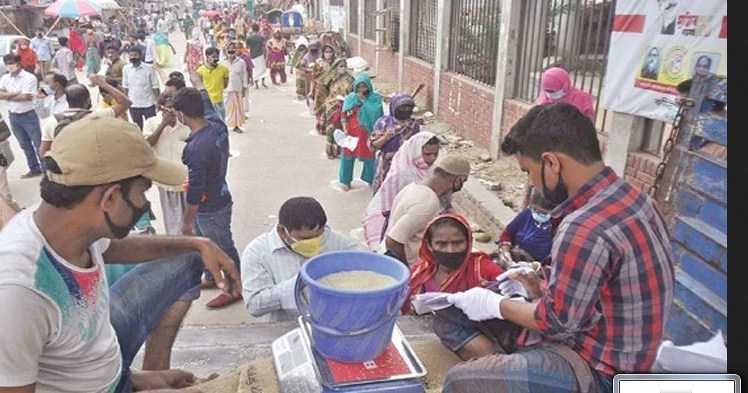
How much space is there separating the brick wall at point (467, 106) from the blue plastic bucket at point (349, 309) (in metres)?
6.43

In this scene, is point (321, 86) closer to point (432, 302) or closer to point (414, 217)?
point (414, 217)

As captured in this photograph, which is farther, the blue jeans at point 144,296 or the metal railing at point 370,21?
the metal railing at point 370,21

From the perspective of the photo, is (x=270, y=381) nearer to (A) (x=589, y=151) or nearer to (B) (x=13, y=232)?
(B) (x=13, y=232)

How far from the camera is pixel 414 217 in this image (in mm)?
3508

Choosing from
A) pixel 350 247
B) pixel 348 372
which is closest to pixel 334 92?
pixel 350 247

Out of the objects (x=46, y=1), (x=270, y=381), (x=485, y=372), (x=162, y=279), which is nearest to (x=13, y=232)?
(x=162, y=279)

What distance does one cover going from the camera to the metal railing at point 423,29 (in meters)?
11.3

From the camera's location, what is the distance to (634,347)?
69.9 inches

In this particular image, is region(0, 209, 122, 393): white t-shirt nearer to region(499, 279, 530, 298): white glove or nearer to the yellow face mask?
the yellow face mask

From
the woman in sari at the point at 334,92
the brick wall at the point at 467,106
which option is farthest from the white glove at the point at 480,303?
the woman in sari at the point at 334,92

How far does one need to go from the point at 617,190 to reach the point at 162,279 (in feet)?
6.09

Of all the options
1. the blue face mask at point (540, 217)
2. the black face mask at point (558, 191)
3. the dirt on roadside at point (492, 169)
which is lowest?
the dirt on roadside at point (492, 169)

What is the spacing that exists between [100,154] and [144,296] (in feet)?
2.81

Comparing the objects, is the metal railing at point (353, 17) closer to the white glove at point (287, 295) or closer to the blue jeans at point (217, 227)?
the blue jeans at point (217, 227)
